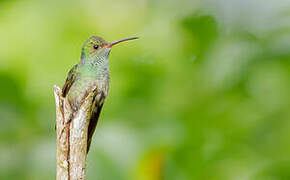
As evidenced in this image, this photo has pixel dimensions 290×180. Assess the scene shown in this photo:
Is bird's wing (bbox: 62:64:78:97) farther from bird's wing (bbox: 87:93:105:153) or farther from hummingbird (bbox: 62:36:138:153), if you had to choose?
bird's wing (bbox: 87:93:105:153)

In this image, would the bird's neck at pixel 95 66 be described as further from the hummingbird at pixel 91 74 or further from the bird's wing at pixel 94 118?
the bird's wing at pixel 94 118

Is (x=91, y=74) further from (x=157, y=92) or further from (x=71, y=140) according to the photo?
(x=71, y=140)

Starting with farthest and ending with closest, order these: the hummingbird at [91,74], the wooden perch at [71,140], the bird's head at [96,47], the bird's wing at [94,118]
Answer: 1. the bird's head at [96,47]
2. the hummingbird at [91,74]
3. the bird's wing at [94,118]
4. the wooden perch at [71,140]

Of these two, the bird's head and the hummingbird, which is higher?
Answer: the bird's head

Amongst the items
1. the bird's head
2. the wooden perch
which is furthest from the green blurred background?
the wooden perch

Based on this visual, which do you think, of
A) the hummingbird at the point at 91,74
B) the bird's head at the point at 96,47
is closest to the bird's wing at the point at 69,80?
the hummingbird at the point at 91,74

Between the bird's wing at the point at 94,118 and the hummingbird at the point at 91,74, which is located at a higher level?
the hummingbird at the point at 91,74

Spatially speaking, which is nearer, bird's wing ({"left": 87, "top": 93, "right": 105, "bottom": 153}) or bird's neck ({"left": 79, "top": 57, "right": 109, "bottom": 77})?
bird's wing ({"left": 87, "top": 93, "right": 105, "bottom": 153})
